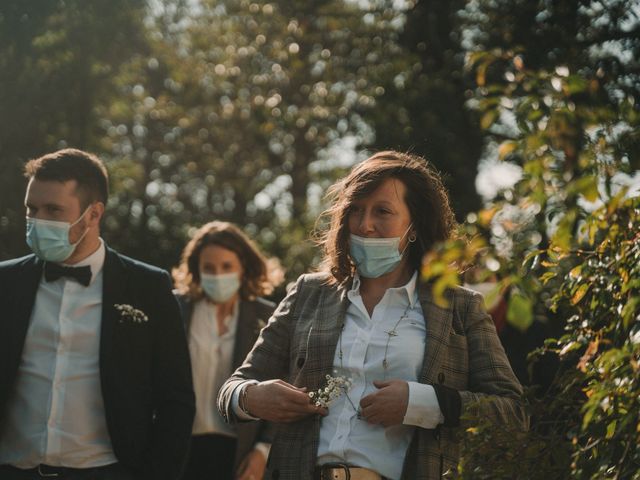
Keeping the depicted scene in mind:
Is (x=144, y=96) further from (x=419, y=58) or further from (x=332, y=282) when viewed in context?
(x=332, y=282)

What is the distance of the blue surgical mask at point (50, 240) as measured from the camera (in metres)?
5.21

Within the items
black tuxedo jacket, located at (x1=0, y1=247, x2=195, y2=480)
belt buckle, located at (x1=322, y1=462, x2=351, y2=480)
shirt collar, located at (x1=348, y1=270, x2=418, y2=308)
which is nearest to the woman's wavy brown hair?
black tuxedo jacket, located at (x1=0, y1=247, x2=195, y2=480)

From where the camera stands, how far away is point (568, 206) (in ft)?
7.77

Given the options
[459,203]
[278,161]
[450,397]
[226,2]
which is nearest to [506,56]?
[450,397]

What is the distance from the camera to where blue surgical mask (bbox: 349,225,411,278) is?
418 centimetres

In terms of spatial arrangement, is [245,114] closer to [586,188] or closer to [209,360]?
[209,360]

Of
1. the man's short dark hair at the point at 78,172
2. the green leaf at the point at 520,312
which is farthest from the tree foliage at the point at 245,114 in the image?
the green leaf at the point at 520,312

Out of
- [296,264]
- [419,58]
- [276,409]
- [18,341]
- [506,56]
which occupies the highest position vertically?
[419,58]

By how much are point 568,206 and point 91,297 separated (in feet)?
10.8

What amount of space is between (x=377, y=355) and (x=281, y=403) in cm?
42

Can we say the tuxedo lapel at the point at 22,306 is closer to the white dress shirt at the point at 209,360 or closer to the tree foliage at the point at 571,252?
the white dress shirt at the point at 209,360

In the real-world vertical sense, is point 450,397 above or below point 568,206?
below

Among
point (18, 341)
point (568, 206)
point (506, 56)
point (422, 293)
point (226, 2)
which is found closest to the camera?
point (568, 206)

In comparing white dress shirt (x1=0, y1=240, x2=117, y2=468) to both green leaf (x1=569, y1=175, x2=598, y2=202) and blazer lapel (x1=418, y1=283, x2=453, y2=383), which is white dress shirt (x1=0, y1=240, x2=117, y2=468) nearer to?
blazer lapel (x1=418, y1=283, x2=453, y2=383)
